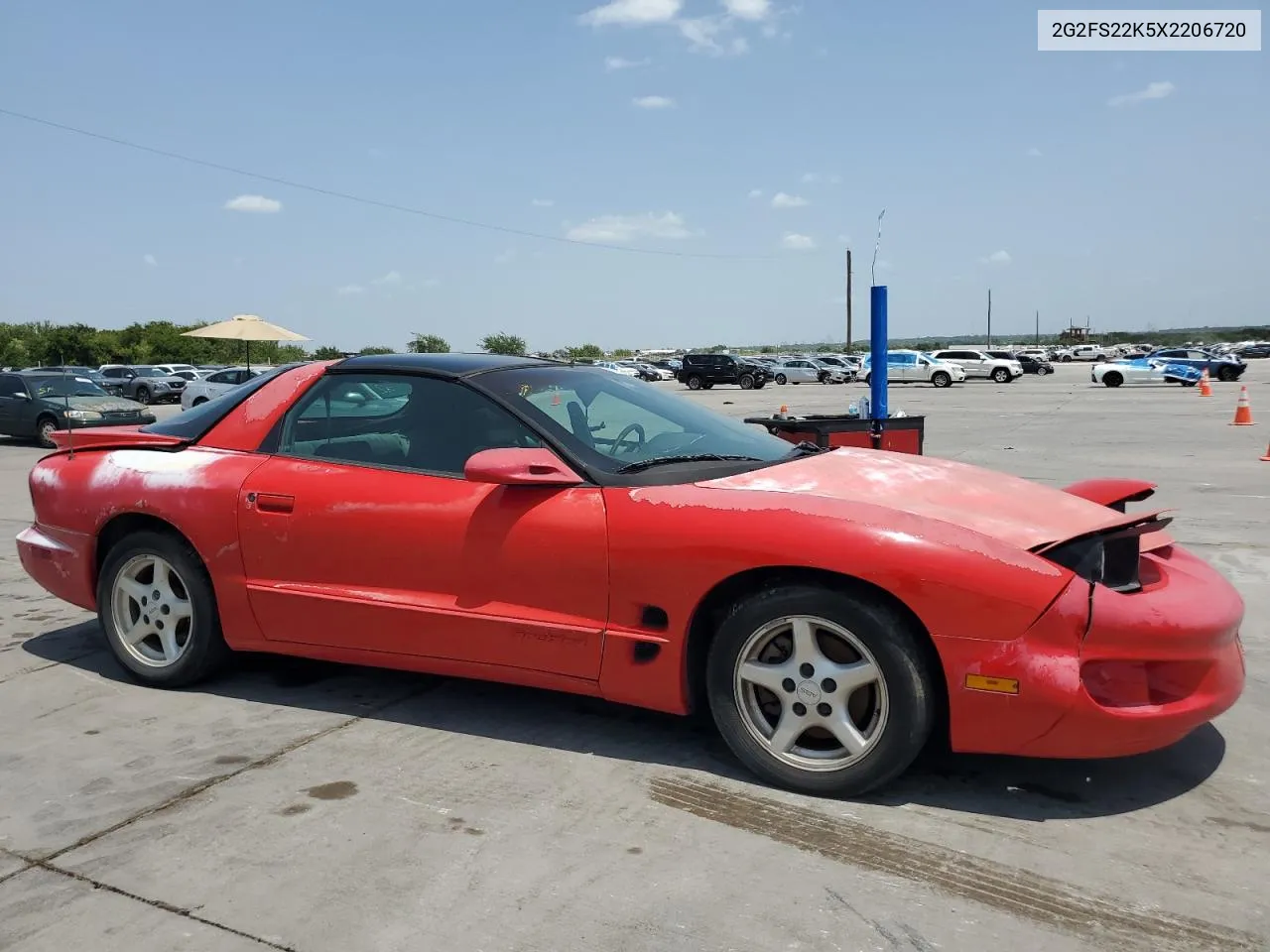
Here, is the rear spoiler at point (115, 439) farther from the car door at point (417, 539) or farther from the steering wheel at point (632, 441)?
the steering wheel at point (632, 441)

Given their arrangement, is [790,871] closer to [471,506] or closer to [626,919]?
[626,919]

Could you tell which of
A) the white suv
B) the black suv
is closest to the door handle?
the black suv

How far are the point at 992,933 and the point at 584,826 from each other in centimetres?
115

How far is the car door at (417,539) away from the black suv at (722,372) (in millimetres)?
44512

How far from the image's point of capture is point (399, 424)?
393 centimetres

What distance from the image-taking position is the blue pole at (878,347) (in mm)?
8703

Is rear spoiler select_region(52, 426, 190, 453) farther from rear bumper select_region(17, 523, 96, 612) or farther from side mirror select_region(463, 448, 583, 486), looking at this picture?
side mirror select_region(463, 448, 583, 486)

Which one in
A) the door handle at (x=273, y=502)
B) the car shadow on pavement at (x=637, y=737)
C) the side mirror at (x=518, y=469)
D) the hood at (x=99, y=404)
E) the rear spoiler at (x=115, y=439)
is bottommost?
the car shadow on pavement at (x=637, y=737)

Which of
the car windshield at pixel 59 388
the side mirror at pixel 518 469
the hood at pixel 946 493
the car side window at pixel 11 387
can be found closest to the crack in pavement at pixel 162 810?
the side mirror at pixel 518 469

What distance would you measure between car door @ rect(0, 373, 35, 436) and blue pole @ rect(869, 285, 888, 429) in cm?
1573

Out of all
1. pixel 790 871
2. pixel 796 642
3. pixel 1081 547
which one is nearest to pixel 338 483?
pixel 796 642

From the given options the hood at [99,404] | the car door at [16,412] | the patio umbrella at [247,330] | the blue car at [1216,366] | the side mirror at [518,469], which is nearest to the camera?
the side mirror at [518,469]

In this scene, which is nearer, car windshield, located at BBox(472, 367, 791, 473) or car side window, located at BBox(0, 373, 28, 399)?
car windshield, located at BBox(472, 367, 791, 473)

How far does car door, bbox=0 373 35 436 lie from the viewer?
59.0 feet
